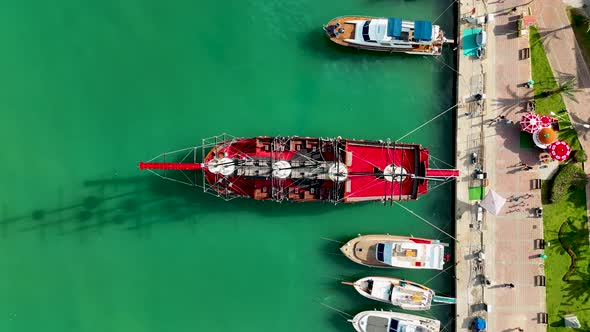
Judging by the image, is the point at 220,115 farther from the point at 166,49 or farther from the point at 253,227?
the point at 253,227

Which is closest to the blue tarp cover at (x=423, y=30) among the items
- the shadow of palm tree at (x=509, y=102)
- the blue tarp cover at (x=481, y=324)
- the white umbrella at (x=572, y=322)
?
the shadow of palm tree at (x=509, y=102)

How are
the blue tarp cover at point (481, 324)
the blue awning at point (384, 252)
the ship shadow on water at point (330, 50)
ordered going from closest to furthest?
the blue awning at point (384, 252) → the blue tarp cover at point (481, 324) → the ship shadow on water at point (330, 50)

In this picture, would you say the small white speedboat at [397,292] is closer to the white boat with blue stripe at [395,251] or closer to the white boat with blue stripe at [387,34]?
the white boat with blue stripe at [395,251]

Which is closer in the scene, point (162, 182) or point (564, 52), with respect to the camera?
point (564, 52)

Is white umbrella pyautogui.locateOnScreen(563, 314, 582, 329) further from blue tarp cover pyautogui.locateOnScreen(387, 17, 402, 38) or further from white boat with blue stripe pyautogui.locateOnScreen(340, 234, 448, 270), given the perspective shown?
blue tarp cover pyautogui.locateOnScreen(387, 17, 402, 38)

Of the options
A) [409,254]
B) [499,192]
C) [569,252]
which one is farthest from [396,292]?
[569,252]

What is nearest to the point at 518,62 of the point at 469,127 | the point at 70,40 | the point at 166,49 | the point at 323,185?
the point at 469,127

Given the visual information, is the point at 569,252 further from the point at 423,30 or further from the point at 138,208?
the point at 138,208
